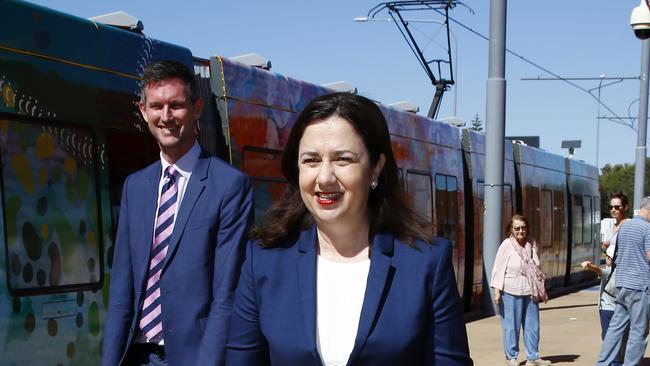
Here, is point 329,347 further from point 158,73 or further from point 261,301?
point 158,73

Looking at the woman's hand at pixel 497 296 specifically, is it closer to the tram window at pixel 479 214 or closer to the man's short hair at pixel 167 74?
the tram window at pixel 479 214

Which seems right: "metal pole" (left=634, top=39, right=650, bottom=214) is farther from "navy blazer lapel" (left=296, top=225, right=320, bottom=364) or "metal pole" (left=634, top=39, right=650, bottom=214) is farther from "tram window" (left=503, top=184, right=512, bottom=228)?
"navy blazer lapel" (left=296, top=225, right=320, bottom=364)

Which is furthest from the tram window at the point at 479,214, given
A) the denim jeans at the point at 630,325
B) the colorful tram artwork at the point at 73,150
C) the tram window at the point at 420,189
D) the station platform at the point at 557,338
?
the colorful tram artwork at the point at 73,150

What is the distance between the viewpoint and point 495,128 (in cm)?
1327

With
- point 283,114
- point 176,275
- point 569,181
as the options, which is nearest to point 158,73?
point 176,275

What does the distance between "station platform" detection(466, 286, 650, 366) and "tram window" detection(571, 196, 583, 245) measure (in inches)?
218

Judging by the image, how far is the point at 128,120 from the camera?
721 cm

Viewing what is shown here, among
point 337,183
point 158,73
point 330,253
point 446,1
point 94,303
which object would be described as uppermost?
point 446,1

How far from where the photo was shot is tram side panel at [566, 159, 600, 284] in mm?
23781

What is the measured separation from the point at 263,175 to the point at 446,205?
6.31 m

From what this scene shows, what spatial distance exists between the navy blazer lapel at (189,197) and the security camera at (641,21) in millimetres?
12826

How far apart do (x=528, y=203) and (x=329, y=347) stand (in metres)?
17.2

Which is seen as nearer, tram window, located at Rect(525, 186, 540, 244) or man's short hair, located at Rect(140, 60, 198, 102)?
man's short hair, located at Rect(140, 60, 198, 102)

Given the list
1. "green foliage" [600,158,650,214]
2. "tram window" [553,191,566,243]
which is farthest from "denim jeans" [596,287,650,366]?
"green foliage" [600,158,650,214]
